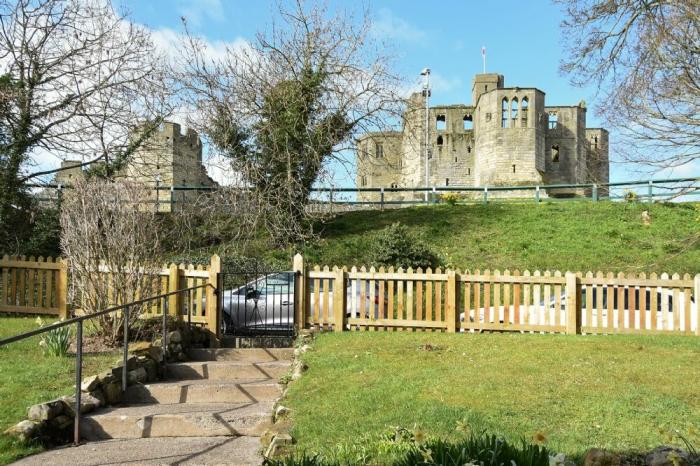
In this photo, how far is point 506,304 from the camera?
11.0 m

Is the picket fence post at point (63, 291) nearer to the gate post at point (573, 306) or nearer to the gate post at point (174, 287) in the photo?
the gate post at point (174, 287)

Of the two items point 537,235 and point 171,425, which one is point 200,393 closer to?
point 171,425

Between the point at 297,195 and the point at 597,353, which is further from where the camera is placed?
the point at 297,195

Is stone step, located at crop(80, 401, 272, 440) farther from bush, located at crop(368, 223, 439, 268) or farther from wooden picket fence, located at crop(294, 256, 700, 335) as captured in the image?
bush, located at crop(368, 223, 439, 268)

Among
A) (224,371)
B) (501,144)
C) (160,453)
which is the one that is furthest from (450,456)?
(501,144)

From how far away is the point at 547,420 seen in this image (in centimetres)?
530

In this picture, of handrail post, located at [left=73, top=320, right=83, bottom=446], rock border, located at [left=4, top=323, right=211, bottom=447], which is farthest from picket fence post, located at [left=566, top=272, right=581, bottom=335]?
handrail post, located at [left=73, top=320, right=83, bottom=446]

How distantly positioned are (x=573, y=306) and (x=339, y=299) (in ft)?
14.8

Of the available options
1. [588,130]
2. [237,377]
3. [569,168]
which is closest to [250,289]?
[237,377]

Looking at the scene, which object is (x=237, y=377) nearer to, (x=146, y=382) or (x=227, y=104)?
(x=146, y=382)

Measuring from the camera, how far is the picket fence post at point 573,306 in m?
10.7

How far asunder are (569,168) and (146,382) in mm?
58965

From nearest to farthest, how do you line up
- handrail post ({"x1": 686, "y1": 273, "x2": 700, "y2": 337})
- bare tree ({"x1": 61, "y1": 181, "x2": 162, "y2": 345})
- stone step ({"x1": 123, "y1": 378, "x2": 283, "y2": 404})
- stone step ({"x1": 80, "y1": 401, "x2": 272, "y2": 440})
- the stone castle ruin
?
stone step ({"x1": 80, "y1": 401, "x2": 272, "y2": 440}), stone step ({"x1": 123, "y1": 378, "x2": 283, "y2": 404}), bare tree ({"x1": 61, "y1": 181, "x2": 162, "y2": 345}), handrail post ({"x1": 686, "y1": 273, "x2": 700, "y2": 337}), the stone castle ruin

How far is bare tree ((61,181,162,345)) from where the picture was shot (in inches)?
357
